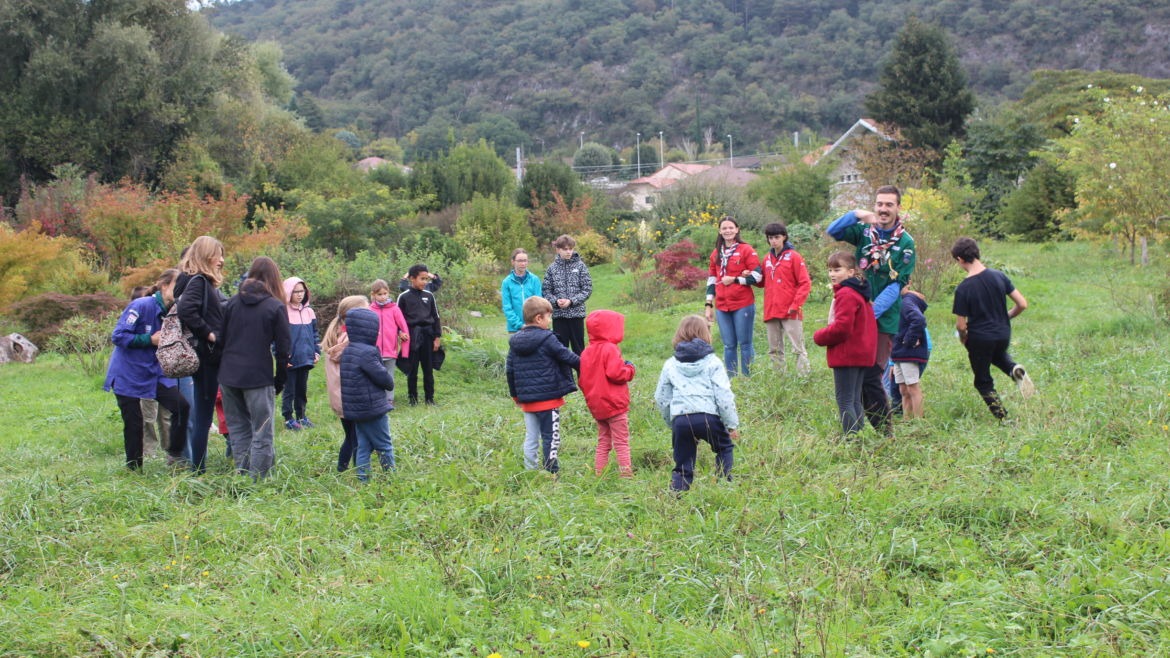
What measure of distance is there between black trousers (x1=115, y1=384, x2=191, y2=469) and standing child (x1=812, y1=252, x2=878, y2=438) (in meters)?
4.78

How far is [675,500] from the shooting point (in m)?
5.28

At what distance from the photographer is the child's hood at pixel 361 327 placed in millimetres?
6590

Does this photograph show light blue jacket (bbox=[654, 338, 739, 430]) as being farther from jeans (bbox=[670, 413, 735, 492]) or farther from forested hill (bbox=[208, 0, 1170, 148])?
forested hill (bbox=[208, 0, 1170, 148])

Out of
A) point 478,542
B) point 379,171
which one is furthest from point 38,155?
point 478,542

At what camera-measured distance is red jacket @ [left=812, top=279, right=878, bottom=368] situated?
656 cm

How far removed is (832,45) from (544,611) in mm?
99891

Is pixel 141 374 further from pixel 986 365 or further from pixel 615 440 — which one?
pixel 986 365

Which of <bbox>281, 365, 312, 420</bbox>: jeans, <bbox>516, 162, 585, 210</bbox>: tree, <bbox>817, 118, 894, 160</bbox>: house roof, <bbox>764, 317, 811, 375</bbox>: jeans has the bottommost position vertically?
<bbox>281, 365, 312, 420</bbox>: jeans

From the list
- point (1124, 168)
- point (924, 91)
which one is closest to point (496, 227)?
point (1124, 168)

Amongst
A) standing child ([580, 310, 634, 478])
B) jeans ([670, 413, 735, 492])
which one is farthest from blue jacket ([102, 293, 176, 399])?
jeans ([670, 413, 735, 492])

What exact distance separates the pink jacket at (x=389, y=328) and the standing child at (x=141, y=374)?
2.17 m

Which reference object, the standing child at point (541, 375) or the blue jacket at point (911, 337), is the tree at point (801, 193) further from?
the standing child at point (541, 375)

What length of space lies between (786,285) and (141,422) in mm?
5764

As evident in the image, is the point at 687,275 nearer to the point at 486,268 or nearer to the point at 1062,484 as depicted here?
the point at 486,268
